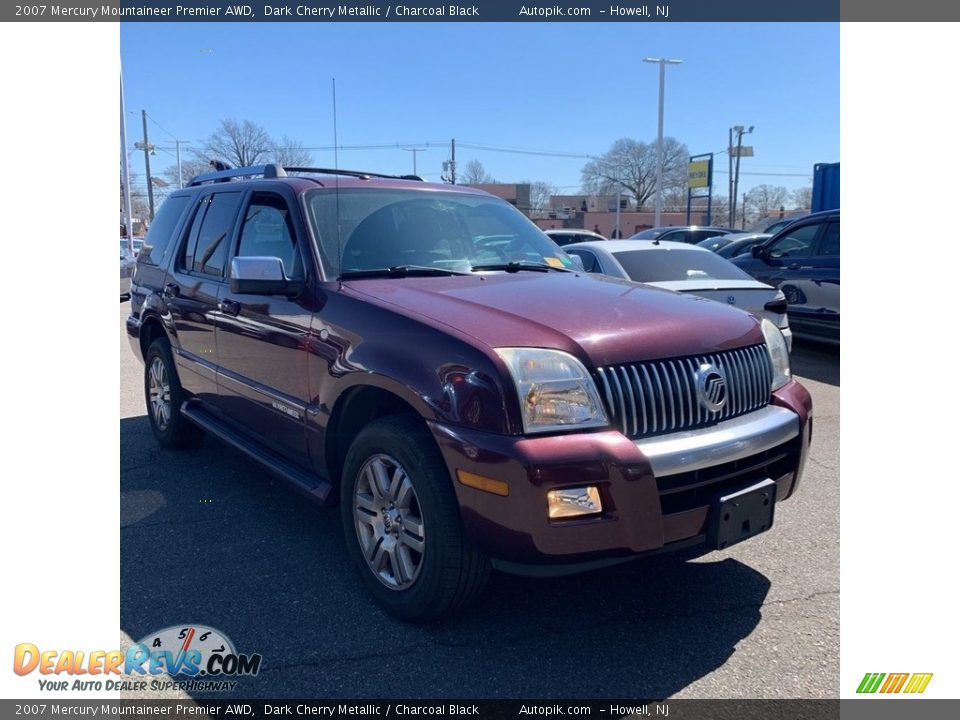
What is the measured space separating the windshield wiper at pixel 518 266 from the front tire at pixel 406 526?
1259 millimetres

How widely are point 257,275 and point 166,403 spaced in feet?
8.15

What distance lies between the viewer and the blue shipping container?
65.1 ft

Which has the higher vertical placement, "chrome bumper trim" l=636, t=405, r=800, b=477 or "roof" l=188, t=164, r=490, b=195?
"roof" l=188, t=164, r=490, b=195

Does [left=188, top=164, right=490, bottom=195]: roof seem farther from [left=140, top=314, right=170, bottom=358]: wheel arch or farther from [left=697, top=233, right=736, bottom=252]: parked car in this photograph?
[left=697, top=233, right=736, bottom=252]: parked car

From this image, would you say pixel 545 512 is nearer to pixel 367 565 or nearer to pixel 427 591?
pixel 427 591

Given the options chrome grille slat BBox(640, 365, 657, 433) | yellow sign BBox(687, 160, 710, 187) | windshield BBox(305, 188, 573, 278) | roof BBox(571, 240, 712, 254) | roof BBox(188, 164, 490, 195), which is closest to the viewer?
chrome grille slat BBox(640, 365, 657, 433)

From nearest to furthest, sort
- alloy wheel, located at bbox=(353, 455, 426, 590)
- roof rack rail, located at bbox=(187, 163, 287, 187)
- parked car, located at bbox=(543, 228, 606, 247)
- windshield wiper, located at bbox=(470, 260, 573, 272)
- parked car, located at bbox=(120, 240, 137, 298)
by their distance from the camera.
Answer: alloy wheel, located at bbox=(353, 455, 426, 590) → windshield wiper, located at bbox=(470, 260, 573, 272) → roof rack rail, located at bbox=(187, 163, 287, 187) → parked car, located at bbox=(120, 240, 137, 298) → parked car, located at bbox=(543, 228, 606, 247)

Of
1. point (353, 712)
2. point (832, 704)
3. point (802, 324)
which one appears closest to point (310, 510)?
point (353, 712)

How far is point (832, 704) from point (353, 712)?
1666 mm

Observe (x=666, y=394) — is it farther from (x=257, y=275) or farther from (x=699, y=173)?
(x=699, y=173)

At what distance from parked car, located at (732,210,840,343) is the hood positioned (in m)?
5.92

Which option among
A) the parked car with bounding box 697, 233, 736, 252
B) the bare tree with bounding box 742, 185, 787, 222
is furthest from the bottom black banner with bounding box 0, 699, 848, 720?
the bare tree with bounding box 742, 185, 787, 222

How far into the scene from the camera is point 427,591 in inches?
111
